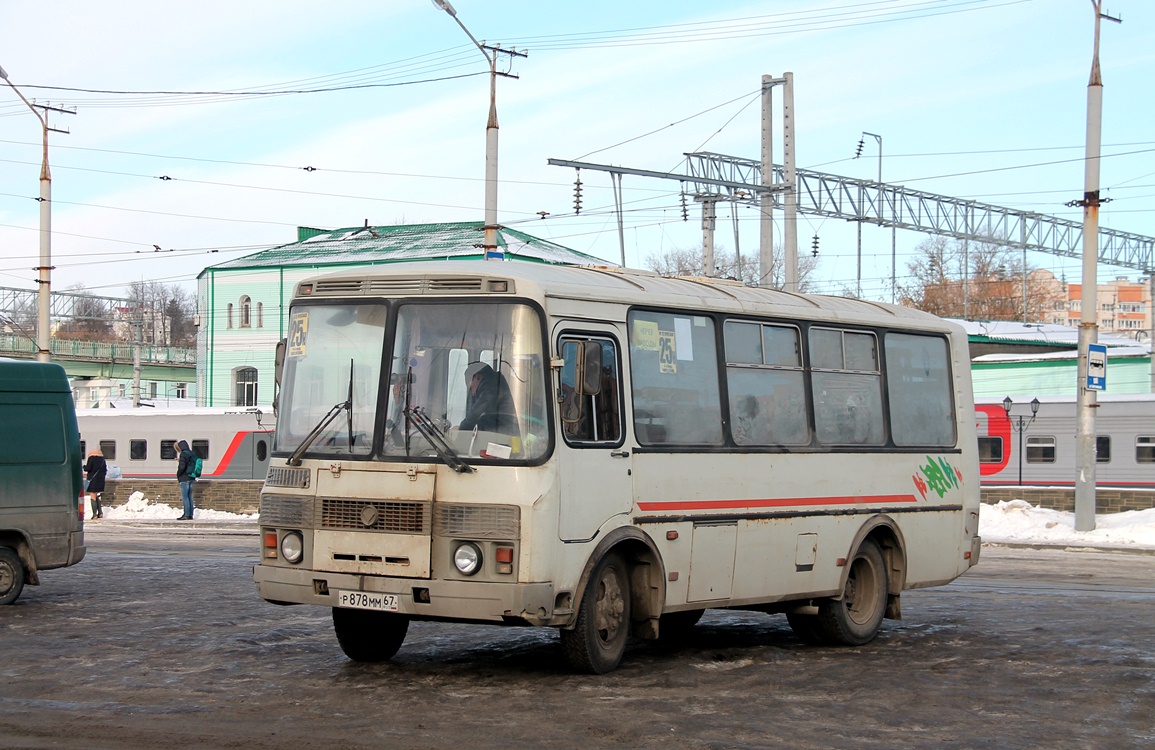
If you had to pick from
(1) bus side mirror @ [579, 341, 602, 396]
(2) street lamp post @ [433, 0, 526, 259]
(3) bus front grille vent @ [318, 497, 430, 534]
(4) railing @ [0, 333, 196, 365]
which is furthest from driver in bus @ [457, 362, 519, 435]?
(4) railing @ [0, 333, 196, 365]

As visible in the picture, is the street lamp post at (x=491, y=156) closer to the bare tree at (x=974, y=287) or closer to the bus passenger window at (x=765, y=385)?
the bus passenger window at (x=765, y=385)

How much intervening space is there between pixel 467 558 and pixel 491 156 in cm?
1884

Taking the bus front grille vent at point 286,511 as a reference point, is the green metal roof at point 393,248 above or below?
above

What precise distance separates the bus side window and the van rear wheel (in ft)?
25.5

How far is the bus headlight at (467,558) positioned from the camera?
29.7ft

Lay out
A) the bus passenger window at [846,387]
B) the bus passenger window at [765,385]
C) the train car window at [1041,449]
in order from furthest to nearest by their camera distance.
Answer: the train car window at [1041,449] → the bus passenger window at [846,387] → the bus passenger window at [765,385]

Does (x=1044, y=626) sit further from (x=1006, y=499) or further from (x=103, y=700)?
(x=1006, y=499)

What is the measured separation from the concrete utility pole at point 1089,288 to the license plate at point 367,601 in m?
19.3

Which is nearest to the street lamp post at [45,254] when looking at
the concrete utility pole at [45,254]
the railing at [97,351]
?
the concrete utility pole at [45,254]

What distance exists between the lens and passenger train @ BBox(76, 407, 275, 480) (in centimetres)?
4662

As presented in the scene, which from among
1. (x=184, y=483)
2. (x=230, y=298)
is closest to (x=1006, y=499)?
(x=184, y=483)

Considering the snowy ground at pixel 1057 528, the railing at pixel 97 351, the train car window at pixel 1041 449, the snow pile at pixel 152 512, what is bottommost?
the snow pile at pixel 152 512

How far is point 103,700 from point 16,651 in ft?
8.89

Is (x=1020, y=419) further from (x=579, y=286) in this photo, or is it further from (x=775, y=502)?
(x=579, y=286)
